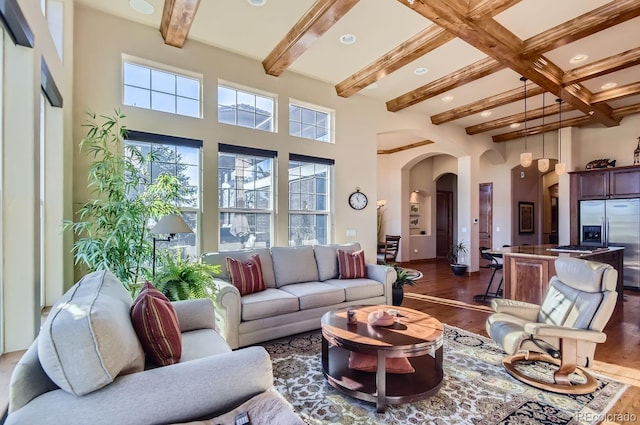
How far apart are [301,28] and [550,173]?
31.8 ft

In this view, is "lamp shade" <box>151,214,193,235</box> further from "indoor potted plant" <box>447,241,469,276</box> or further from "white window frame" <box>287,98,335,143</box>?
"indoor potted plant" <box>447,241,469,276</box>

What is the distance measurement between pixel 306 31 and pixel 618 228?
6.67 meters

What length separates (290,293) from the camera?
3.56m

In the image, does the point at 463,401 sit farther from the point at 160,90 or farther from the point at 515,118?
the point at 515,118

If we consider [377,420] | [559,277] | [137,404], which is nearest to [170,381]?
[137,404]

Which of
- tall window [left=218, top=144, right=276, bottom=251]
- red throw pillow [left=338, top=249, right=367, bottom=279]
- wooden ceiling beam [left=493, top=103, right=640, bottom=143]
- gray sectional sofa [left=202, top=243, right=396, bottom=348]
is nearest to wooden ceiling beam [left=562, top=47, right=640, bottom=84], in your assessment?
wooden ceiling beam [left=493, top=103, right=640, bottom=143]

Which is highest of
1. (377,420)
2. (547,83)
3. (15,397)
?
(547,83)

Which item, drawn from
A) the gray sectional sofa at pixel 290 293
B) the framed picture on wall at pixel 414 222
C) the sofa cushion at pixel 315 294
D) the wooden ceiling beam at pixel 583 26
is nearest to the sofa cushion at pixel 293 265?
the gray sectional sofa at pixel 290 293

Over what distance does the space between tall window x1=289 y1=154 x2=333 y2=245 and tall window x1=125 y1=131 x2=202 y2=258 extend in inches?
55.4

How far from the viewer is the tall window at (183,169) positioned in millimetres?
3799

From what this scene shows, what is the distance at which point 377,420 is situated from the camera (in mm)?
2076

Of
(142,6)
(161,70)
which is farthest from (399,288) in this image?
(142,6)

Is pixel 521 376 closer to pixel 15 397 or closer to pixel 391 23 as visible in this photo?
pixel 15 397

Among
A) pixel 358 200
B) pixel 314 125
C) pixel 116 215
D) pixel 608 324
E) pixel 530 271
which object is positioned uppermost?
pixel 314 125
